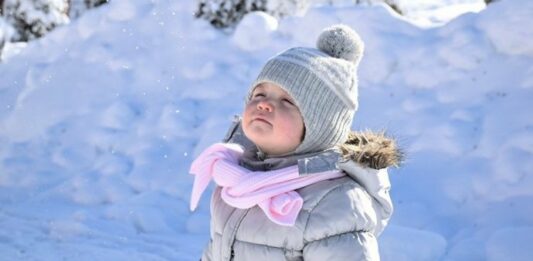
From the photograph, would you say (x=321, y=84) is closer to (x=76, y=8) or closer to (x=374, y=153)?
(x=374, y=153)

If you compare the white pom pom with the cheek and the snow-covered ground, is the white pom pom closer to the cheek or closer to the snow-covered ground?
the cheek

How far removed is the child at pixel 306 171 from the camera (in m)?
2.50

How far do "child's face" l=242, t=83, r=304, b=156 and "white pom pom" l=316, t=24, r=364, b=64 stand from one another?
22 cm

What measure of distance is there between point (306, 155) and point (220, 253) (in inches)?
15.9

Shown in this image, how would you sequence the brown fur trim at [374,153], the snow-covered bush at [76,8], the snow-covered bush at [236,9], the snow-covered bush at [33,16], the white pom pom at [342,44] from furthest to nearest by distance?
1. the snow-covered bush at [76,8]
2. the snow-covered bush at [33,16]
3. the snow-covered bush at [236,9]
4. the white pom pom at [342,44]
5. the brown fur trim at [374,153]

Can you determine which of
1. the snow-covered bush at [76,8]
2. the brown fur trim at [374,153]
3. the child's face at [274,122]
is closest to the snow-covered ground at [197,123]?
the brown fur trim at [374,153]

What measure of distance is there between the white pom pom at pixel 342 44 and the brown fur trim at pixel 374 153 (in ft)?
0.90

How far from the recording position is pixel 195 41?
26.3ft

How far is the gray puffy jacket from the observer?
2.47 meters

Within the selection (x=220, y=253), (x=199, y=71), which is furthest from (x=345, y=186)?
(x=199, y=71)

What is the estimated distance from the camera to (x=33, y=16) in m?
12.1

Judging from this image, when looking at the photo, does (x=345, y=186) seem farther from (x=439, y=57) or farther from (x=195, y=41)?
(x=195, y=41)

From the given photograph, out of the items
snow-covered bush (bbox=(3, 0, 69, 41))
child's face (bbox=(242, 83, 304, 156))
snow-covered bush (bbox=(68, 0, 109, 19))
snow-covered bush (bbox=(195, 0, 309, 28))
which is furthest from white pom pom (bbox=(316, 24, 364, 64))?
snow-covered bush (bbox=(68, 0, 109, 19))

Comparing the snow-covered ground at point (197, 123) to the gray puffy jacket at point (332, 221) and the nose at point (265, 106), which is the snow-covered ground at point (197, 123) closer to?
the gray puffy jacket at point (332, 221)
